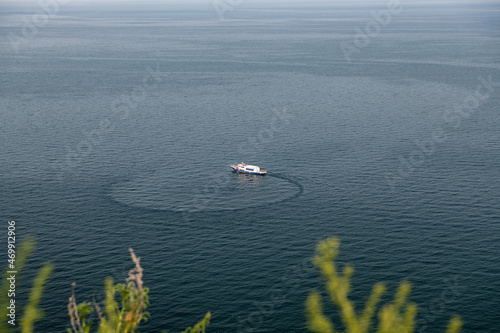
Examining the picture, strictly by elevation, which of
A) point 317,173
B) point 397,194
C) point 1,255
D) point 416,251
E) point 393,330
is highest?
point 317,173

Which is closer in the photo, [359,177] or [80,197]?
[80,197]

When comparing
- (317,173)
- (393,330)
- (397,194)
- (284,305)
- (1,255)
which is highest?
(317,173)

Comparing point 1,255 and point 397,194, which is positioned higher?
point 397,194

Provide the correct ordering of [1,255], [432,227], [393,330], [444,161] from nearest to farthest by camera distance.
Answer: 1. [393,330]
2. [1,255]
3. [432,227]
4. [444,161]

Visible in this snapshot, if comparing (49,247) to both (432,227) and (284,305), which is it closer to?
(284,305)

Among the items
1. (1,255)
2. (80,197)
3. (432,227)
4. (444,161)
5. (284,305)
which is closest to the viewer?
(284,305)

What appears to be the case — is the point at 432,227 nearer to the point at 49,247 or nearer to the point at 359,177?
the point at 359,177

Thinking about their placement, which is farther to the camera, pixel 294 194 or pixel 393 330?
pixel 294 194

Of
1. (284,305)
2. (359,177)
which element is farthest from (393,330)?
(359,177)

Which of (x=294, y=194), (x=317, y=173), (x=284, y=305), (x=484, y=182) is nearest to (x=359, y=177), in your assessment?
(x=317, y=173)
